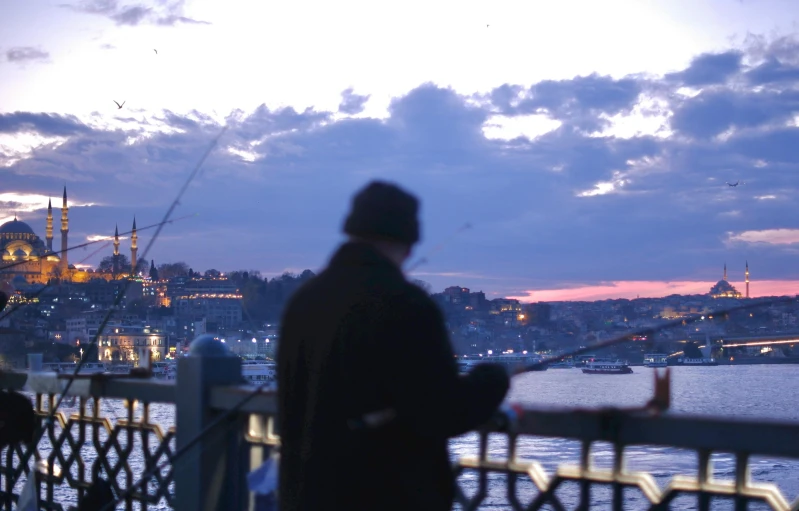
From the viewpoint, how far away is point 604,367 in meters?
3.44

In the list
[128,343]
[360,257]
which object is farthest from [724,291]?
[128,343]

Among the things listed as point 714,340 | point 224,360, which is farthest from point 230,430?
point 714,340

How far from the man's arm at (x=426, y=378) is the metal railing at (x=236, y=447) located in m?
0.37

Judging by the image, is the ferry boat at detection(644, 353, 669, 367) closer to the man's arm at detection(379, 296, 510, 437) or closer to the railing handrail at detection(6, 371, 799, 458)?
the railing handrail at detection(6, 371, 799, 458)

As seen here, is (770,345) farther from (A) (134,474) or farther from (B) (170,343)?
(B) (170,343)

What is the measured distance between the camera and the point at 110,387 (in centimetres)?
410

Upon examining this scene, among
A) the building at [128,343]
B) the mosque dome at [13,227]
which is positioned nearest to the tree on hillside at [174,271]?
the building at [128,343]

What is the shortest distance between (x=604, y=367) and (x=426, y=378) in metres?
1.64

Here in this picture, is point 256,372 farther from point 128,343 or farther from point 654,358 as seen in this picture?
point 128,343

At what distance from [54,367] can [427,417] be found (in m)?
4.67

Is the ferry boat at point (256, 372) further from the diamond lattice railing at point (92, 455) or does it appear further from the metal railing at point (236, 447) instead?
the diamond lattice railing at point (92, 455)

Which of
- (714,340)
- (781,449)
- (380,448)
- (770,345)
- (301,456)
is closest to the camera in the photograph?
(781,449)

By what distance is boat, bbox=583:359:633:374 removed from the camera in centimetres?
A: 331

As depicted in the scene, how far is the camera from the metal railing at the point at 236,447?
6.69ft
